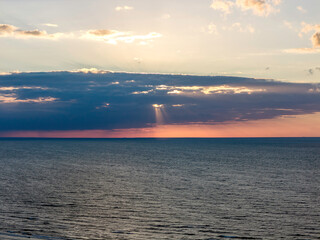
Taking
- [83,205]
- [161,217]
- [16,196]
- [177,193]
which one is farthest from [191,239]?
[16,196]

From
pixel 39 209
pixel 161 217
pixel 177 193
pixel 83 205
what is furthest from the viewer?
pixel 177 193

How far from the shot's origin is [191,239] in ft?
98.9

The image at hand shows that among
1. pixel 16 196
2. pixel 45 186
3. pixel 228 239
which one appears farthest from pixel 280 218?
pixel 45 186

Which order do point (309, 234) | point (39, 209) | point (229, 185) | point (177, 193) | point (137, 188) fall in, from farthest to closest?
point (229, 185)
point (137, 188)
point (177, 193)
point (39, 209)
point (309, 234)

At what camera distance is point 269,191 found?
57.7 metres

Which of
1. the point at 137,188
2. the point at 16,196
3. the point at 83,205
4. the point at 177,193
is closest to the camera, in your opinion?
the point at 83,205

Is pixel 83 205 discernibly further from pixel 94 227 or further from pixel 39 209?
pixel 94 227

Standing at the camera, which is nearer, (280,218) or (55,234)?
(55,234)

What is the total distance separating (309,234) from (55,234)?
70.8ft

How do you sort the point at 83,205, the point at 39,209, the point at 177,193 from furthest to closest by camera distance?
the point at 177,193
the point at 83,205
the point at 39,209

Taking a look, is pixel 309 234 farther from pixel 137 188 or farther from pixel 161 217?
pixel 137 188

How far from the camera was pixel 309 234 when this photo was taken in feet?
107

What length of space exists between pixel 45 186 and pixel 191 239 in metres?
38.3

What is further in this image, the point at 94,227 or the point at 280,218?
the point at 280,218
